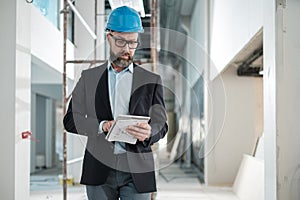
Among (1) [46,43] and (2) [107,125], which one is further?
(1) [46,43]

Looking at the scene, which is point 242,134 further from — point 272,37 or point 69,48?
point 272,37

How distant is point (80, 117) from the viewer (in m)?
1.70

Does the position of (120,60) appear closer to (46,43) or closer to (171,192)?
(46,43)

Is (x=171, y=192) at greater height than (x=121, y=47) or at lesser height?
lesser

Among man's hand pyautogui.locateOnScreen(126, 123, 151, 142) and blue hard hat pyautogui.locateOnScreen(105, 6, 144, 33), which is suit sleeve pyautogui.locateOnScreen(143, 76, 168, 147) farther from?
blue hard hat pyautogui.locateOnScreen(105, 6, 144, 33)

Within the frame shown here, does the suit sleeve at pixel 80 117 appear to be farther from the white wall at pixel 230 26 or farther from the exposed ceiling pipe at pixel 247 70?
the exposed ceiling pipe at pixel 247 70

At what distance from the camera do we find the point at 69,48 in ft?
19.4

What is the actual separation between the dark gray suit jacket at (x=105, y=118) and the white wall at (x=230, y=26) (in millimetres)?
2148

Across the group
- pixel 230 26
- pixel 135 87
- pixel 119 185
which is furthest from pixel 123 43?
pixel 230 26

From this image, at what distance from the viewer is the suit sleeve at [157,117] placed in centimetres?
169

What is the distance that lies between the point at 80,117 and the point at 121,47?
0.27 metres

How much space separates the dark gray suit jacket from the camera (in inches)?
66.0
